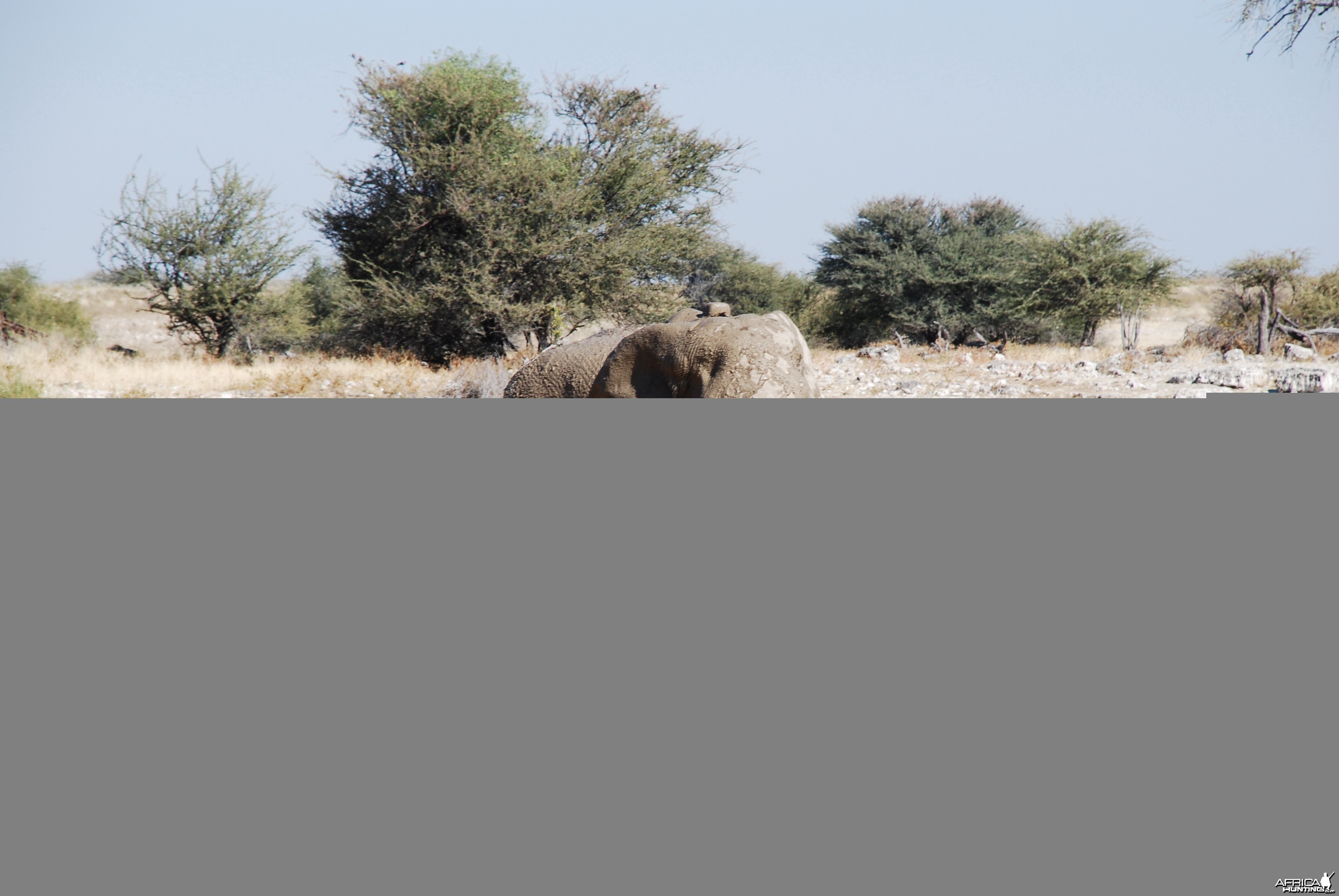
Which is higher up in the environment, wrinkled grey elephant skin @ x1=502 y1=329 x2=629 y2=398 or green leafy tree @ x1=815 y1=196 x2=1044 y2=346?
green leafy tree @ x1=815 y1=196 x2=1044 y2=346

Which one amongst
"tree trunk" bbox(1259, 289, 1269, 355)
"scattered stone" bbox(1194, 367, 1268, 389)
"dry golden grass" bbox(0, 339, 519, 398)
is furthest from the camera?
"tree trunk" bbox(1259, 289, 1269, 355)

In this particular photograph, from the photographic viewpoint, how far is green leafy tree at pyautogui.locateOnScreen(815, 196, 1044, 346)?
3266 centimetres

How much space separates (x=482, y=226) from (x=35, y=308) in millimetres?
20757

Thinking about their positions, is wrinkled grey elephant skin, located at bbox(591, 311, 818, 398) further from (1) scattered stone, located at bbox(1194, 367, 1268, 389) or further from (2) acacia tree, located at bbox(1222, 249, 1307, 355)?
(2) acacia tree, located at bbox(1222, 249, 1307, 355)

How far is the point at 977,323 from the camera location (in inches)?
1310

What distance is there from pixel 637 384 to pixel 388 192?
1770 centimetres

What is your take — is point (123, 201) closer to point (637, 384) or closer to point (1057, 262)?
point (637, 384)

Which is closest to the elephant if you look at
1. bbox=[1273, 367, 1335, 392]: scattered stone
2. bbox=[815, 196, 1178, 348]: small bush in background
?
bbox=[1273, 367, 1335, 392]: scattered stone

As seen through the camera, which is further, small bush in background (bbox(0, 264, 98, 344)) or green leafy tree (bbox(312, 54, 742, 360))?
small bush in background (bbox(0, 264, 98, 344))

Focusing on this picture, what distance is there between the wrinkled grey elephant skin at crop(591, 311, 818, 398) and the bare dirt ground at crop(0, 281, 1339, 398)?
215 inches

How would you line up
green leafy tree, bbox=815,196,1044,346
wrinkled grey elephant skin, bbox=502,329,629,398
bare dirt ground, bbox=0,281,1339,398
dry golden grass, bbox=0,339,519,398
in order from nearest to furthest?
1. wrinkled grey elephant skin, bbox=502,329,629,398
2. bare dirt ground, bbox=0,281,1339,398
3. dry golden grass, bbox=0,339,519,398
4. green leafy tree, bbox=815,196,1044,346

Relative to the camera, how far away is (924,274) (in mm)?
32750

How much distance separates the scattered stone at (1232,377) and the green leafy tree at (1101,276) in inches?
491

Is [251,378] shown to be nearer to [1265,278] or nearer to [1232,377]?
[1232,377]
